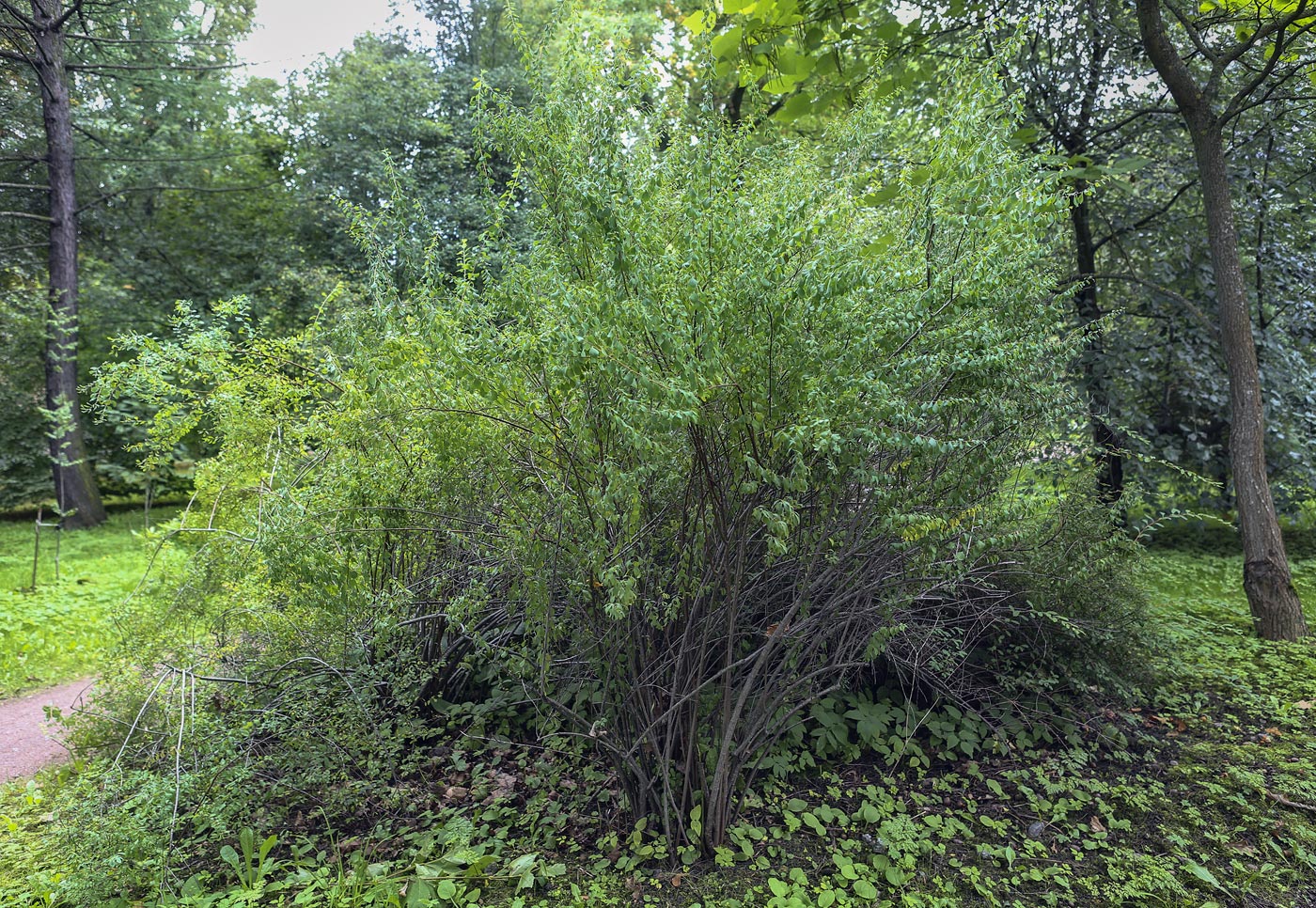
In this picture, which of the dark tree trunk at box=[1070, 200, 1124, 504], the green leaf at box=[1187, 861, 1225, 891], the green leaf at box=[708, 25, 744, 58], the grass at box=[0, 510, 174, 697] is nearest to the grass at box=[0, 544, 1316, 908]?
the green leaf at box=[1187, 861, 1225, 891]

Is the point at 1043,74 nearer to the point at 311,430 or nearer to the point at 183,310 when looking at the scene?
the point at 311,430

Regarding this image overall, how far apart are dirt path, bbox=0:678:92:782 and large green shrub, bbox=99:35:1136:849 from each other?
2.32m

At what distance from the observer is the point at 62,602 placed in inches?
284

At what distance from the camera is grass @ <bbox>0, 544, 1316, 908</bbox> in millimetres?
2699

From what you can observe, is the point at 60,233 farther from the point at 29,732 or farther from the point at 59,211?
the point at 29,732

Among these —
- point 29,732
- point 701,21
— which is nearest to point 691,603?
point 701,21

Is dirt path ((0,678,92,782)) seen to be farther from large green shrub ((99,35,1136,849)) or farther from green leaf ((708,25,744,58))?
green leaf ((708,25,744,58))

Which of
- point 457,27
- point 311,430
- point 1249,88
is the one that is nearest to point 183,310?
point 311,430

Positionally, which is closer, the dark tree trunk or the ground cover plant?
the ground cover plant

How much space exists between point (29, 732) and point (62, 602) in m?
3.09

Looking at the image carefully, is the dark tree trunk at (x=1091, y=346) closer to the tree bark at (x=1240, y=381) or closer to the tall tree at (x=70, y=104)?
the tree bark at (x=1240, y=381)

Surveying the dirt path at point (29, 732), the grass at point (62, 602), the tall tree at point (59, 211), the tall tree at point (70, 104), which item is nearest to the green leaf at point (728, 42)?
the grass at point (62, 602)

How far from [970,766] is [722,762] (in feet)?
4.74

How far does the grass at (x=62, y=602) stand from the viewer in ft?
18.6
